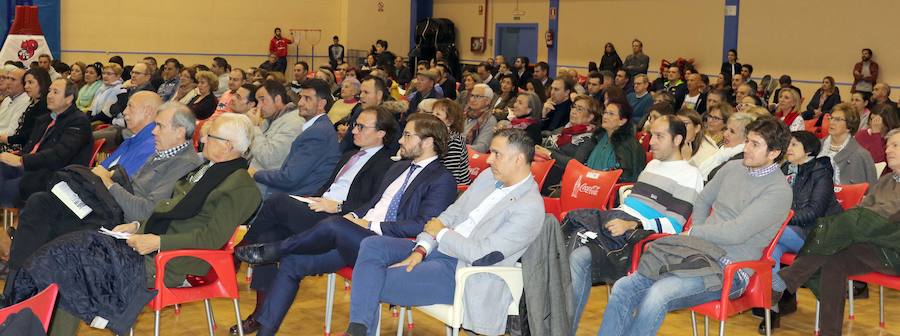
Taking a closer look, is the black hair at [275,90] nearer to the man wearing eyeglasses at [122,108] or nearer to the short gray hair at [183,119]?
the short gray hair at [183,119]

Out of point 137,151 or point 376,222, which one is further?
point 137,151

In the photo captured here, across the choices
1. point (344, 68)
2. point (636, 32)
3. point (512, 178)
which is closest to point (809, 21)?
point (636, 32)

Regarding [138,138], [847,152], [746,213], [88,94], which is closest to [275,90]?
[138,138]

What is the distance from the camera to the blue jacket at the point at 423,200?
4016 mm

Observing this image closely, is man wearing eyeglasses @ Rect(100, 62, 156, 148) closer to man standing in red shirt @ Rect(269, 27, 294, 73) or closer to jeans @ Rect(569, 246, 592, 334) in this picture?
jeans @ Rect(569, 246, 592, 334)

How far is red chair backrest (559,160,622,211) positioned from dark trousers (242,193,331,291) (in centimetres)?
146

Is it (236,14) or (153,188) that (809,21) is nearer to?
(236,14)

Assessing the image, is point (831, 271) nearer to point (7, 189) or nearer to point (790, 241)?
point (790, 241)

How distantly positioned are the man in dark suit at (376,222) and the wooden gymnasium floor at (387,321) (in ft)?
2.12

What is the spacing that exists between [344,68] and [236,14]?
324 inches

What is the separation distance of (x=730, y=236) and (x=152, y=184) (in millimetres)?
2462

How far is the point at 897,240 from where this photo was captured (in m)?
4.18

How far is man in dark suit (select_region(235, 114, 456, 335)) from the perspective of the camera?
12.7ft

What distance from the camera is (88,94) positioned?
10.3 meters
